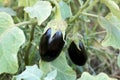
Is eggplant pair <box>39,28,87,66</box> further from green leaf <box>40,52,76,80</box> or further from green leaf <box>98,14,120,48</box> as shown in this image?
green leaf <box>98,14,120,48</box>

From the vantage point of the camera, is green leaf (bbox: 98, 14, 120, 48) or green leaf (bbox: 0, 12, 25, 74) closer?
green leaf (bbox: 0, 12, 25, 74)

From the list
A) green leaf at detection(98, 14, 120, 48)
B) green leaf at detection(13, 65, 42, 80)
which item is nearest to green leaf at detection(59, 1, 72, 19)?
green leaf at detection(98, 14, 120, 48)

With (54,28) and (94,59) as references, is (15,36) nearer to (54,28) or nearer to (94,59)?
(54,28)

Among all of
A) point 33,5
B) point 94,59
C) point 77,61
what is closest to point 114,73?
point 94,59

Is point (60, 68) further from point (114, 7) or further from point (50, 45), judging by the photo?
point (114, 7)

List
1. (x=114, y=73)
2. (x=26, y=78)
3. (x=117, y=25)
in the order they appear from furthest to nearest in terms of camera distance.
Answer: (x=114, y=73), (x=117, y=25), (x=26, y=78)

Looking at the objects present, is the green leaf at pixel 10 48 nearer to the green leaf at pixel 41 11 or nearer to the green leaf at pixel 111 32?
the green leaf at pixel 41 11

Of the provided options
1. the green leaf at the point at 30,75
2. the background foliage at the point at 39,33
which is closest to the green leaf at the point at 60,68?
the background foliage at the point at 39,33
